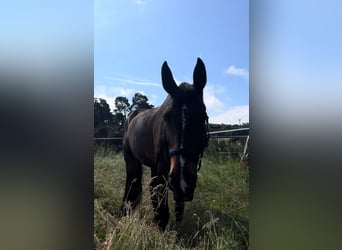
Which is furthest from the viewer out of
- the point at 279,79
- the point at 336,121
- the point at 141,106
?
the point at 141,106

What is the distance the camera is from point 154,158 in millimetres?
2527

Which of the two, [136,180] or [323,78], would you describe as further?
[136,180]

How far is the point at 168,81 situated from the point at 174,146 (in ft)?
1.53

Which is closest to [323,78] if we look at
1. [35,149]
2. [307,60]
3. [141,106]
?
[307,60]

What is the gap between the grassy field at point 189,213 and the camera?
7.61ft

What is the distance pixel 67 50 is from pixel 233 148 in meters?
1.31

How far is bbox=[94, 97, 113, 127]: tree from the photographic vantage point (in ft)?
7.46

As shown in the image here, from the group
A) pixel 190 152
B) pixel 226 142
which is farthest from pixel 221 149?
pixel 190 152

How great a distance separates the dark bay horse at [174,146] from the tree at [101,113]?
0.17 m

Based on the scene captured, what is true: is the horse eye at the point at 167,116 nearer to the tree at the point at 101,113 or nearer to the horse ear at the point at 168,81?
the horse ear at the point at 168,81

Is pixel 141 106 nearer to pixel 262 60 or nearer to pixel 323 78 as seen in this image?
pixel 262 60

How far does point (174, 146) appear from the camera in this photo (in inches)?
96.7

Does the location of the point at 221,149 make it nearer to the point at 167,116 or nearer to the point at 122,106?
the point at 167,116

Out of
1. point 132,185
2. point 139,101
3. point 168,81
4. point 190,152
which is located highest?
point 168,81
